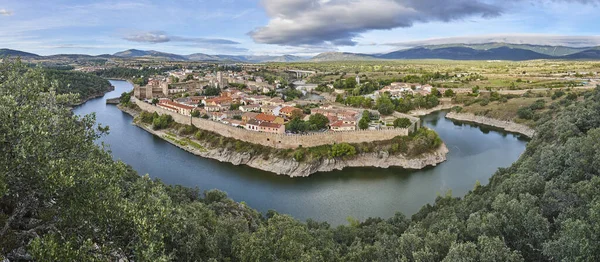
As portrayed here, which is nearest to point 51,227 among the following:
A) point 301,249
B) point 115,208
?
point 115,208

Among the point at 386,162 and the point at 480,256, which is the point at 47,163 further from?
the point at 386,162

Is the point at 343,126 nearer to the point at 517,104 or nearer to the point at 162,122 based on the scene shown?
the point at 162,122

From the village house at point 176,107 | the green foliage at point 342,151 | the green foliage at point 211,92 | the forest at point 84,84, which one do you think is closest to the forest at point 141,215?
the green foliage at point 342,151

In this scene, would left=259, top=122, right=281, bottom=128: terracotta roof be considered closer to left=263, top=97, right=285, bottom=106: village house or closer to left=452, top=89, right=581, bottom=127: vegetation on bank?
left=263, top=97, right=285, bottom=106: village house

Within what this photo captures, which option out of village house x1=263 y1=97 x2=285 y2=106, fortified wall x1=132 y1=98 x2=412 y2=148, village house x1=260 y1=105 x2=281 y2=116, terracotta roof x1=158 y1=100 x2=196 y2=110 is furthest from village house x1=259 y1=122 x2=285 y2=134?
village house x1=263 y1=97 x2=285 y2=106

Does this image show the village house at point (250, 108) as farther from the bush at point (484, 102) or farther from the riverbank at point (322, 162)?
the bush at point (484, 102)

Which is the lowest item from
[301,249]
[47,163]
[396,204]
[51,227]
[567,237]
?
[396,204]
